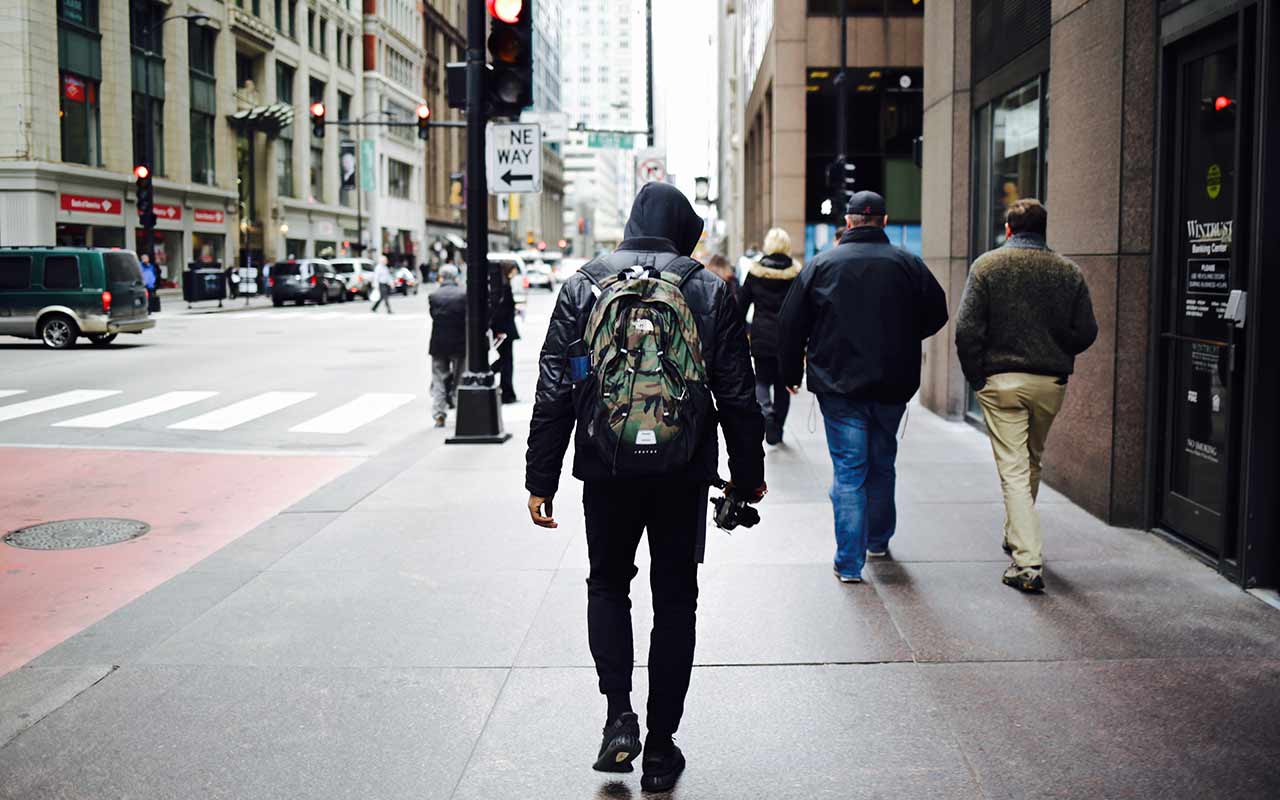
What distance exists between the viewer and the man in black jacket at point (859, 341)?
6488 millimetres

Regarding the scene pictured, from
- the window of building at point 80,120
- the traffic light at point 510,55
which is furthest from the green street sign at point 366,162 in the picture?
the traffic light at point 510,55

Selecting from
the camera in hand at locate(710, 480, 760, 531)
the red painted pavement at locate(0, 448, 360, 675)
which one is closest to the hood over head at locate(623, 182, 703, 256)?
the camera in hand at locate(710, 480, 760, 531)

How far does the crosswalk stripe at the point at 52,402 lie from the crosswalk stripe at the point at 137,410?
0.75 m

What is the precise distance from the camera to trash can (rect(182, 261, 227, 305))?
4444cm

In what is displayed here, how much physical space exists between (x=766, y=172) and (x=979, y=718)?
37.2m

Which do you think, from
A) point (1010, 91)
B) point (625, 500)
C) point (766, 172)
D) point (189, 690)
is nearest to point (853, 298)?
point (625, 500)

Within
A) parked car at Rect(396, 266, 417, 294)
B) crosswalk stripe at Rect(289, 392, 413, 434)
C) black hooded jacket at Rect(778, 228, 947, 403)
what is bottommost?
crosswalk stripe at Rect(289, 392, 413, 434)

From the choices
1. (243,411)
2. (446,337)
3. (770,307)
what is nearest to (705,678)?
(770,307)

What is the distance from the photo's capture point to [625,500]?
4.02 metres

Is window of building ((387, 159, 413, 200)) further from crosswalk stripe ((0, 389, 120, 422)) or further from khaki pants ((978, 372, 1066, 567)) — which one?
khaki pants ((978, 372, 1066, 567))

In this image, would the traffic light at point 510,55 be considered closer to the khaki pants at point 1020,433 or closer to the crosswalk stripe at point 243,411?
the crosswalk stripe at point 243,411

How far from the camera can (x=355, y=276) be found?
56.9m

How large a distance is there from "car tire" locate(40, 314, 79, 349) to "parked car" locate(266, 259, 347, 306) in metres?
23.8

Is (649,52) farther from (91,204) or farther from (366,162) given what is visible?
(366,162)
